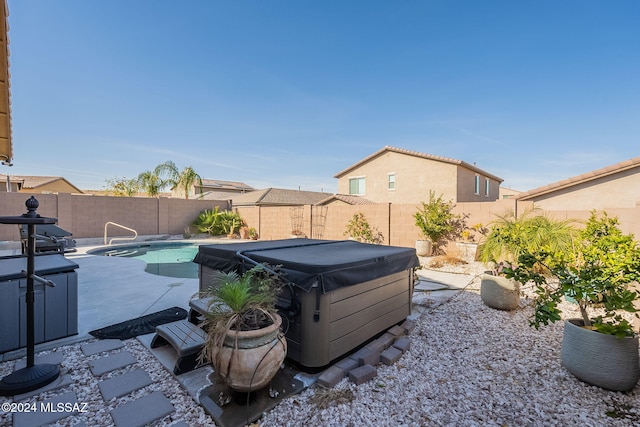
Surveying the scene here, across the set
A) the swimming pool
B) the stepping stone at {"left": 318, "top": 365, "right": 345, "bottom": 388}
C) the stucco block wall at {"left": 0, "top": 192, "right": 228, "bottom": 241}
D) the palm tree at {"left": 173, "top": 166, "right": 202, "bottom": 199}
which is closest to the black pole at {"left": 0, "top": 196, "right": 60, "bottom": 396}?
the stepping stone at {"left": 318, "top": 365, "right": 345, "bottom": 388}

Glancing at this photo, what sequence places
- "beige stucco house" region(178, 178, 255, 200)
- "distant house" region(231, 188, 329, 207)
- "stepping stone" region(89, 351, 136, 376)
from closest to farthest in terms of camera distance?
"stepping stone" region(89, 351, 136, 376) → "distant house" region(231, 188, 329, 207) → "beige stucco house" region(178, 178, 255, 200)

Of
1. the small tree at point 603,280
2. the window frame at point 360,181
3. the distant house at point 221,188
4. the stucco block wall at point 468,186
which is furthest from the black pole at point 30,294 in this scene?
the distant house at point 221,188

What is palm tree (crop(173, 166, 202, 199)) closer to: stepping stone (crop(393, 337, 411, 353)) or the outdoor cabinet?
the outdoor cabinet

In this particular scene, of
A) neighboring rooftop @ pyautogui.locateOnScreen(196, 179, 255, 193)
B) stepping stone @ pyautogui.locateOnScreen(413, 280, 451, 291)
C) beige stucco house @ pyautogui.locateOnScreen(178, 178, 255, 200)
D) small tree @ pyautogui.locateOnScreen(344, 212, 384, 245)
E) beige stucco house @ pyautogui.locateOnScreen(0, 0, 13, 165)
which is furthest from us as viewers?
neighboring rooftop @ pyautogui.locateOnScreen(196, 179, 255, 193)

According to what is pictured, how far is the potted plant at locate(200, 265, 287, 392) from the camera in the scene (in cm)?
196

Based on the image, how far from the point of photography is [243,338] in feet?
6.44

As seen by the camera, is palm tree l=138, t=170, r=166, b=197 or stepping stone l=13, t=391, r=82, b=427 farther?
palm tree l=138, t=170, r=166, b=197

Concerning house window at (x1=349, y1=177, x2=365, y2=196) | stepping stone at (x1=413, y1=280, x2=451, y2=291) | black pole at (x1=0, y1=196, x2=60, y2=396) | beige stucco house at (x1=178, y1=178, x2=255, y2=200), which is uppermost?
beige stucco house at (x1=178, y1=178, x2=255, y2=200)

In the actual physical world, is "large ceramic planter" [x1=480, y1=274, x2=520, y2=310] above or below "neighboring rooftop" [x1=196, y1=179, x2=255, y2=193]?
below

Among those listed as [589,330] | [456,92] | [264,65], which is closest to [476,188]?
[456,92]

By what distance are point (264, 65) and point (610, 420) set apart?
1274 centimetres

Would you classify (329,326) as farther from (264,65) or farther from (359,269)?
(264,65)

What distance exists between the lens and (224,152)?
69.3 feet

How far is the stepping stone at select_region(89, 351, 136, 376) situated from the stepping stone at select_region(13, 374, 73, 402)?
180mm
